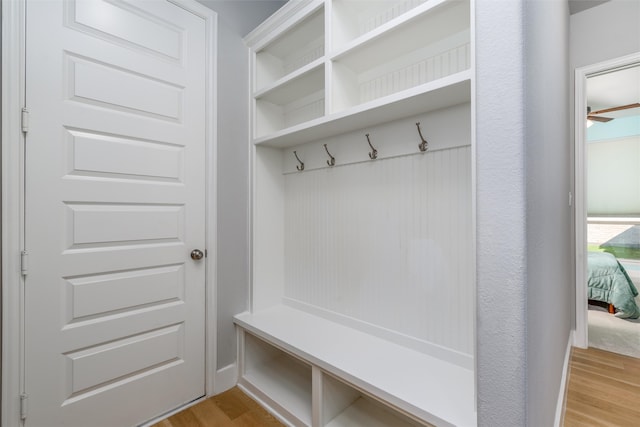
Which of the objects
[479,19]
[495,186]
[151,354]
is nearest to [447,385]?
[495,186]

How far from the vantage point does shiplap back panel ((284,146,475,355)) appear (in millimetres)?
1325

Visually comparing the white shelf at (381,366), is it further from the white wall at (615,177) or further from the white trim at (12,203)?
the white wall at (615,177)

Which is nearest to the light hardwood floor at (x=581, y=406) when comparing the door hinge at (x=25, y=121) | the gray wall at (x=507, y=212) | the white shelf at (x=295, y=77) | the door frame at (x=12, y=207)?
the door frame at (x=12, y=207)

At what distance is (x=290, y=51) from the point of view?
6.55 feet

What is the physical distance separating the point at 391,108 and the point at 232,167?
1.06m

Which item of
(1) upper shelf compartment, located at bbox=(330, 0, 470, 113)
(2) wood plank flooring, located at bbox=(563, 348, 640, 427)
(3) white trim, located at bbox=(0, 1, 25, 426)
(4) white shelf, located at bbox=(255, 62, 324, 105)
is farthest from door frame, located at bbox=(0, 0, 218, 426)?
(2) wood plank flooring, located at bbox=(563, 348, 640, 427)

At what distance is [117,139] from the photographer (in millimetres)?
1438

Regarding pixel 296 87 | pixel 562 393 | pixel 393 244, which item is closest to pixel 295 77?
pixel 296 87

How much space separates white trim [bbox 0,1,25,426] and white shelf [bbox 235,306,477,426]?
0.99 meters

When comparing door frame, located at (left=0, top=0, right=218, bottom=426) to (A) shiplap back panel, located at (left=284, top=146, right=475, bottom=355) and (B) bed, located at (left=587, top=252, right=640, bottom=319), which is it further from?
(B) bed, located at (left=587, top=252, right=640, bottom=319)

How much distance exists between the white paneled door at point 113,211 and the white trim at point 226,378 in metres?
0.10

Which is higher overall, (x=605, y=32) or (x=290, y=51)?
(x=605, y=32)

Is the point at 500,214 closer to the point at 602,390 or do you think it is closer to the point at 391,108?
the point at 391,108

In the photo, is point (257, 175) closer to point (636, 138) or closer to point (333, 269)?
point (333, 269)
